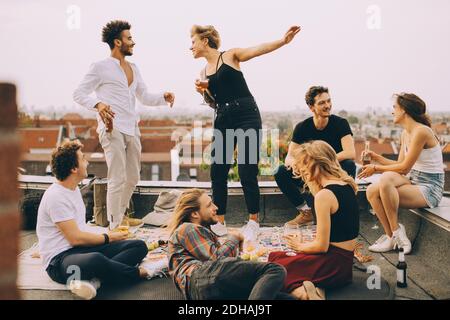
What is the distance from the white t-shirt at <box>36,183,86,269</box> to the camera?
2.77 m

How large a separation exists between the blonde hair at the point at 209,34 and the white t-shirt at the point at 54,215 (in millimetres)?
1623

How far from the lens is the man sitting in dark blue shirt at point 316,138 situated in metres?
4.03

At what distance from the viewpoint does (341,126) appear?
4.09m

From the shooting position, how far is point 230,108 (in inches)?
148

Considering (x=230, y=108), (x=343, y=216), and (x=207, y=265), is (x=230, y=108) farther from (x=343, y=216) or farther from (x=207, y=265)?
(x=207, y=265)

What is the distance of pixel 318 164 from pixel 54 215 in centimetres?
151

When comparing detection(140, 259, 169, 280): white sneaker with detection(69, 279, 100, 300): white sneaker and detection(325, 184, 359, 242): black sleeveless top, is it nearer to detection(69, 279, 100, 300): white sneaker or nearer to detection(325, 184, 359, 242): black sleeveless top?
detection(69, 279, 100, 300): white sneaker

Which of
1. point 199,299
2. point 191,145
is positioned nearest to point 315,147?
point 199,299

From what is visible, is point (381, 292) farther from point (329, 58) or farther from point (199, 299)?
point (329, 58)

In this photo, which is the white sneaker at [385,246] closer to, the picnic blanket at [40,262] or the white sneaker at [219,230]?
the white sneaker at [219,230]

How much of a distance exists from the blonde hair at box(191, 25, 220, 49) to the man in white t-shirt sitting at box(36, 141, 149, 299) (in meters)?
1.38

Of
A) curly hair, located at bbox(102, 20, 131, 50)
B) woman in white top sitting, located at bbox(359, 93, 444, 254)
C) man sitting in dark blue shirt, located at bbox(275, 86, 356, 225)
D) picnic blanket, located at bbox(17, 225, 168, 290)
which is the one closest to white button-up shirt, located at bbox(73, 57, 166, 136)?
curly hair, located at bbox(102, 20, 131, 50)

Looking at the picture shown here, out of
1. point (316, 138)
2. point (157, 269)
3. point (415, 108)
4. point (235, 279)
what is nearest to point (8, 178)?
point (235, 279)

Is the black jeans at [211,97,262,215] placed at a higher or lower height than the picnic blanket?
higher
